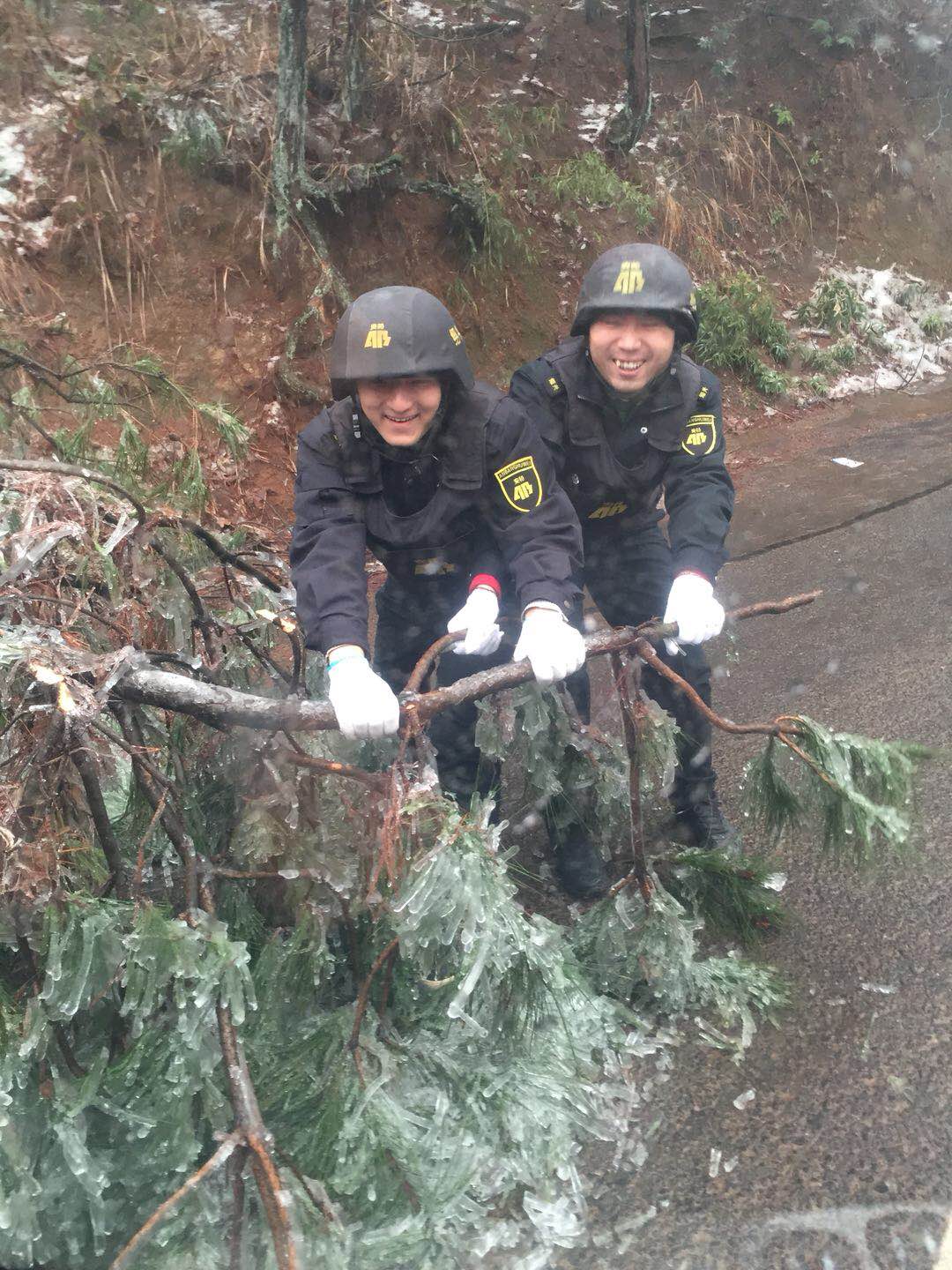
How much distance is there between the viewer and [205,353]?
20.0 ft

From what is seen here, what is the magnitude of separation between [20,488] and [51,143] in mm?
5498

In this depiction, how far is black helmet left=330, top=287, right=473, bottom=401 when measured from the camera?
6.89ft

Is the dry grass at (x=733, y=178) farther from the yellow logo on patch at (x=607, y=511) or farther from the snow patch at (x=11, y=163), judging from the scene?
the yellow logo on patch at (x=607, y=511)

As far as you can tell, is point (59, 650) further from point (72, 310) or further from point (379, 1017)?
point (72, 310)

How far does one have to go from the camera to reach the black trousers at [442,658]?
8.71ft

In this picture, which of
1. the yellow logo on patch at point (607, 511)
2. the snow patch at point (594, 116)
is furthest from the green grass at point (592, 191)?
the yellow logo on patch at point (607, 511)

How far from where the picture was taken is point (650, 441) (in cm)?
256

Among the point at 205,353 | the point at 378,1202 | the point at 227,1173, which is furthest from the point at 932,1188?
the point at 205,353

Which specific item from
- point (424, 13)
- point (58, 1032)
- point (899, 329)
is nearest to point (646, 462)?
point (58, 1032)

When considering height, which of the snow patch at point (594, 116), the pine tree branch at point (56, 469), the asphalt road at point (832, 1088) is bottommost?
the asphalt road at point (832, 1088)

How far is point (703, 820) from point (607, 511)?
3.13ft

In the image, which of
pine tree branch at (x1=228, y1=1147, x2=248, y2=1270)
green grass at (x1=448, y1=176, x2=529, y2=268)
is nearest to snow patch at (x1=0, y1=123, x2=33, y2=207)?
green grass at (x1=448, y1=176, x2=529, y2=268)

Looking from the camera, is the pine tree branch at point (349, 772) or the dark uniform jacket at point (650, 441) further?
the dark uniform jacket at point (650, 441)

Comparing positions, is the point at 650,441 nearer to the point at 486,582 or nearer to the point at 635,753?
the point at 486,582
